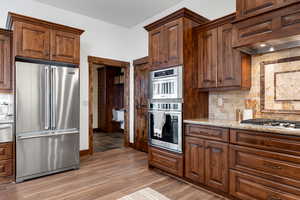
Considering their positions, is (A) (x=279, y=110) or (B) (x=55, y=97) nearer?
(A) (x=279, y=110)

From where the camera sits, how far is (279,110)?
2402mm

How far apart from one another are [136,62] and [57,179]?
3068 millimetres

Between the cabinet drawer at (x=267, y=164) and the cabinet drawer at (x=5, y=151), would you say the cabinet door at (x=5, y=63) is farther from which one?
the cabinet drawer at (x=267, y=164)

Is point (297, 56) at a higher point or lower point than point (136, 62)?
lower

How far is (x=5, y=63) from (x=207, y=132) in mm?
3312

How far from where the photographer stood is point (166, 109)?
2.99 m

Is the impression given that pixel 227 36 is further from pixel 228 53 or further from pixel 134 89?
pixel 134 89

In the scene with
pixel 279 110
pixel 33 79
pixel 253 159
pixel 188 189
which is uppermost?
pixel 33 79

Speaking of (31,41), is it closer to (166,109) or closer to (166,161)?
(166,109)

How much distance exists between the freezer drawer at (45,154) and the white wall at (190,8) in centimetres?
189

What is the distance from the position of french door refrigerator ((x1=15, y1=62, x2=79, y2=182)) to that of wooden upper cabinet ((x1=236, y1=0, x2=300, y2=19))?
9.00 ft

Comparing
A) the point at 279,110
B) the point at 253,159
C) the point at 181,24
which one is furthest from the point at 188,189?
the point at 181,24

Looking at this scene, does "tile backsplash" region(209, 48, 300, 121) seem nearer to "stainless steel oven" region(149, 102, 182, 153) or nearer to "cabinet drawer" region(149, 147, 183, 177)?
"stainless steel oven" region(149, 102, 182, 153)

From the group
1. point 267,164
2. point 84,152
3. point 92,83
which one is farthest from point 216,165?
point 92,83
